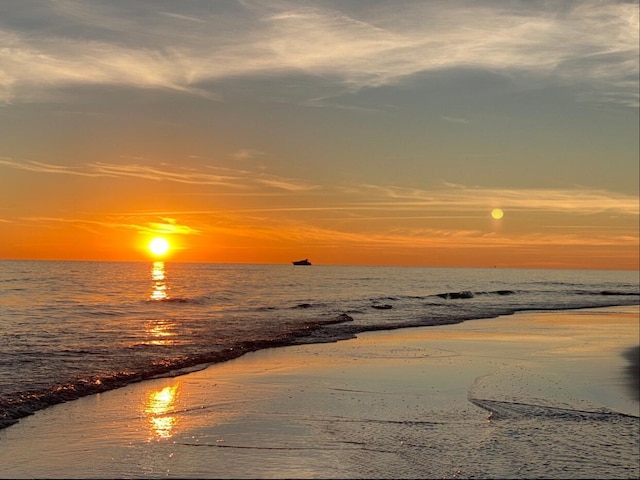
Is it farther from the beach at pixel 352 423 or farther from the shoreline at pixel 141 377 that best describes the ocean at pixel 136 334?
the beach at pixel 352 423

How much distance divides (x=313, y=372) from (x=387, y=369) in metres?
2.47

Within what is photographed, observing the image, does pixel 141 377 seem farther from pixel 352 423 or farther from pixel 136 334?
pixel 136 334

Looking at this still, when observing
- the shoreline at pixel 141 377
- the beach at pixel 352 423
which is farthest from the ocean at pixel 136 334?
the beach at pixel 352 423

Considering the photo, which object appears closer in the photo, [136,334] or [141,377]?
[141,377]

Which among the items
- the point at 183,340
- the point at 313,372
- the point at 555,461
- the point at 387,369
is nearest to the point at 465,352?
the point at 387,369

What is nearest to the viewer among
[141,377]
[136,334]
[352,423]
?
[352,423]

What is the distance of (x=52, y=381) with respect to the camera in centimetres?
1812

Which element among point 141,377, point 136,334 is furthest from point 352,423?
point 136,334

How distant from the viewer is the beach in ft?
33.7

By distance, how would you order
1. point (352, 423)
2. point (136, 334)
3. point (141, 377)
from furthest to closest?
point (136, 334) → point (141, 377) → point (352, 423)

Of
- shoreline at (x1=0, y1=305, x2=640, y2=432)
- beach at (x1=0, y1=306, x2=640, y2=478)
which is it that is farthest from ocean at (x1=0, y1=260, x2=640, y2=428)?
beach at (x1=0, y1=306, x2=640, y2=478)

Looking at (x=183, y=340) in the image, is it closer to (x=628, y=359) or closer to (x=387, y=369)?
(x=387, y=369)

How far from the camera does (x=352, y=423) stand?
518 inches

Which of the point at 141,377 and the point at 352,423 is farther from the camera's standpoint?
the point at 141,377
